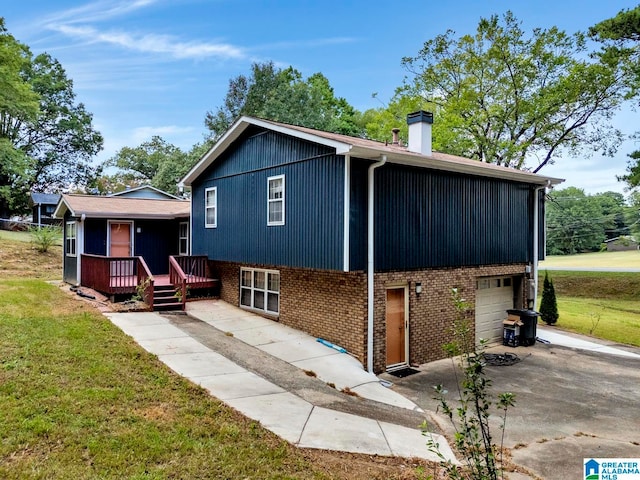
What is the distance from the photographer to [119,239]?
637 inches

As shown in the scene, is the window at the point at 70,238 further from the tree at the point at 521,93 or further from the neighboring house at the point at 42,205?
the neighboring house at the point at 42,205

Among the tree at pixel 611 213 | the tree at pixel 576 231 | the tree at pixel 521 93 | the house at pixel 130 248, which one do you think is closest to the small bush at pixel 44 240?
the house at pixel 130 248

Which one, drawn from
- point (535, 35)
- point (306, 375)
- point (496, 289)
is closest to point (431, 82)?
point (535, 35)

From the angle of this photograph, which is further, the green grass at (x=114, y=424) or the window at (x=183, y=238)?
the window at (x=183, y=238)

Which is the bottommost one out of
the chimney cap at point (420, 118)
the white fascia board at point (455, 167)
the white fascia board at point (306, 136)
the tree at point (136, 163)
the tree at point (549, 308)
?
the tree at point (549, 308)

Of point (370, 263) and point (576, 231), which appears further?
point (576, 231)

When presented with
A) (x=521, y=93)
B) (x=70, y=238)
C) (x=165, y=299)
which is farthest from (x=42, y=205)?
(x=521, y=93)

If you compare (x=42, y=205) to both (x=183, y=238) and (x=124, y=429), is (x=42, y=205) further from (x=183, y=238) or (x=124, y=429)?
(x=124, y=429)

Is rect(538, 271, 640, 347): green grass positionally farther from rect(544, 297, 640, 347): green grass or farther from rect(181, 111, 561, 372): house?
rect(181, 111, 561, 372): house

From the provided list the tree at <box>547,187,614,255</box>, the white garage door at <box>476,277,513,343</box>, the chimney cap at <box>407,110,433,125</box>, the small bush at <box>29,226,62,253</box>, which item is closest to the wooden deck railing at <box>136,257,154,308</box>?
the chimney cap at <box>407,110,433,125</box>

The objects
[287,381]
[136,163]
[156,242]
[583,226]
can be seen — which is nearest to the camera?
[287,381]

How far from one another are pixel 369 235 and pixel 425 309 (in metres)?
2.78

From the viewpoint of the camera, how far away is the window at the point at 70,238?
1617 centimetres

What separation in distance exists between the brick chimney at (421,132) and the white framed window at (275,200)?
12.1 ft
